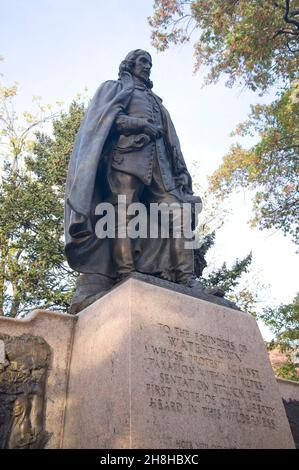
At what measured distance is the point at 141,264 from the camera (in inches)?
196

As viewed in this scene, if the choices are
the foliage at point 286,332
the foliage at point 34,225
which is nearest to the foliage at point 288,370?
the foliage at point 286,332

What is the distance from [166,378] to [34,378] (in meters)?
1.05

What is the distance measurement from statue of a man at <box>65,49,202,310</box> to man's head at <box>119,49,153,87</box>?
285 millimetres

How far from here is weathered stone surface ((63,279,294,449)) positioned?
324 centimetres

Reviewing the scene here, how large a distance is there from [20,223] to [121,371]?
14743 mm

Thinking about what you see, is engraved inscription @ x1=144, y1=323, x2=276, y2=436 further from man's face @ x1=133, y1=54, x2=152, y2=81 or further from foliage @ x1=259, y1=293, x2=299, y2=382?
foliage @ x1=259, y1=293, x2=299, y2=382

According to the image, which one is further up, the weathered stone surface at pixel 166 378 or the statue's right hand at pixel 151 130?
the statue's right hand at pixel 151 130

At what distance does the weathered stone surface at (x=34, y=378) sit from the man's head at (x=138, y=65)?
3175 millimetres

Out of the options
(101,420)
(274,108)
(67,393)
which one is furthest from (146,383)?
(274,108)

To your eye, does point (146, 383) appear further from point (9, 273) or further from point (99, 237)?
point (9, 273)

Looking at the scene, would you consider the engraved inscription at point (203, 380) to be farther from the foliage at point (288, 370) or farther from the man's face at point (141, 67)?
the foliage at point (288, 370)

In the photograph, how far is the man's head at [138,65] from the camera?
591cm

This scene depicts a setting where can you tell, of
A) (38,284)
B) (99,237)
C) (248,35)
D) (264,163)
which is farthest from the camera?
(38,284)
